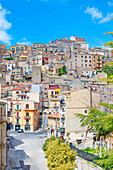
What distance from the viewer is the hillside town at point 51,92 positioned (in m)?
41.7

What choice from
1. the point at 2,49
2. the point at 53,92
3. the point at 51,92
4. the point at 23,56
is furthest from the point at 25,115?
the point at 2,49

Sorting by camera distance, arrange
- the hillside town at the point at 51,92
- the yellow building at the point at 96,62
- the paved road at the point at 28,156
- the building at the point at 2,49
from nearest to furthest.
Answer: the paved road at the point at 28,156, the hillside town at the point at 51,92, the yellow building at the point at 96,62, the building at the point at 2,49

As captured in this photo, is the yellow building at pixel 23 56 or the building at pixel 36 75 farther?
the yellow building at pixel 23 56

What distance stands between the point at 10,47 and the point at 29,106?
2757 inches

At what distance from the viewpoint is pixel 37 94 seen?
68312mm

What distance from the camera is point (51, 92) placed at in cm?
7394

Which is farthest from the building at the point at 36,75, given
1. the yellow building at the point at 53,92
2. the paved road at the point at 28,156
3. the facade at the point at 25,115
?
the paved road at the point at 28,156

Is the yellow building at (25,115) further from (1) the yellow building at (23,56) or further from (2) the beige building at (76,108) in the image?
(1) the yellow building at (23,56)

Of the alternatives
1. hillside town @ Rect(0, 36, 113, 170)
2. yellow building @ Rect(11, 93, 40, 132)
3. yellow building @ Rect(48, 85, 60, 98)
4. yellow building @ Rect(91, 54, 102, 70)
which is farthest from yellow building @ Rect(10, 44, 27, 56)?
yellow building @ Rect(11, 93, 40, 132)

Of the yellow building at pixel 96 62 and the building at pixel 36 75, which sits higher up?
the yellow building at pixel 96 62

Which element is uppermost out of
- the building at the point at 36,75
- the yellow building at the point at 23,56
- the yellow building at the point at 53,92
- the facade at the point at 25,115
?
the yellow building at the point at 23,56

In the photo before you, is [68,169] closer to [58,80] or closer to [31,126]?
[31,126]

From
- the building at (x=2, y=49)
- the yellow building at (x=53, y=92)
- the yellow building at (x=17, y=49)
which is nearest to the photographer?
the yellow building at (x=53, y=92)

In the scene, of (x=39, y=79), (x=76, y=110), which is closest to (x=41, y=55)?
(x=39, y=79)
